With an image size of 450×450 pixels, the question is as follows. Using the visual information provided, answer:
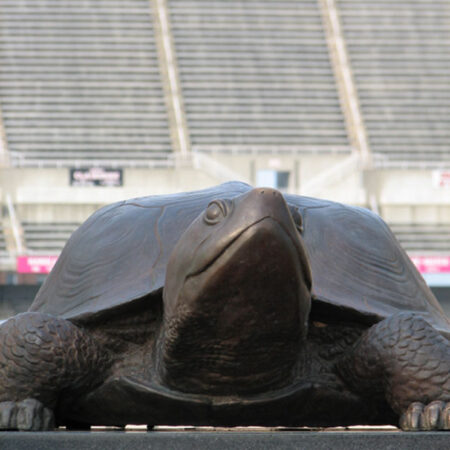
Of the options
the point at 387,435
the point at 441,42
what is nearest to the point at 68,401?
the point at 387,435

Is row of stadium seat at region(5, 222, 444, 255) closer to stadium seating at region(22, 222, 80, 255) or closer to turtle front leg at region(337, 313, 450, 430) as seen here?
stadium seating at region(22, 222, 80, 255)

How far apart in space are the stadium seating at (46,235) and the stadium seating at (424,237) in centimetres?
769

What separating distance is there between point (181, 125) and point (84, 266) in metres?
25.8

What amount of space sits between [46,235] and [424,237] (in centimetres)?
884

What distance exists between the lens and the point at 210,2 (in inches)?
1316

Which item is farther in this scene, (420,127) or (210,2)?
(210,2)

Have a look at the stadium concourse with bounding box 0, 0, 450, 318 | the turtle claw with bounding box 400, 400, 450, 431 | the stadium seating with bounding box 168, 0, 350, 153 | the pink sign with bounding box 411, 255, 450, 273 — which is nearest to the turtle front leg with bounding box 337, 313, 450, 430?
the turtle claw with bounding box 400, 400, 450, 431

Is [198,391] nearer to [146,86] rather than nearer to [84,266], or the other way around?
[84,266]

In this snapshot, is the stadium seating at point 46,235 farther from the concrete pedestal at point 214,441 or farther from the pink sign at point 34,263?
the concrete pedestal at point 214,441

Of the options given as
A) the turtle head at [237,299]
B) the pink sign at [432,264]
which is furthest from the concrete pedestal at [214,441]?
the pink sign at [432,264]

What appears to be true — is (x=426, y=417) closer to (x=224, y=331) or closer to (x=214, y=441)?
(x=224, y=331)

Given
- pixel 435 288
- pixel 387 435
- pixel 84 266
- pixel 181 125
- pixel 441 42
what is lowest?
pixel 435 288

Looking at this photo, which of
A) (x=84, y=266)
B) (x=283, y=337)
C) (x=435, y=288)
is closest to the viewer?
(x=283, y=337)

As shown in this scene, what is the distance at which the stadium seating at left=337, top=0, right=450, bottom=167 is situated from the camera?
29.2m
